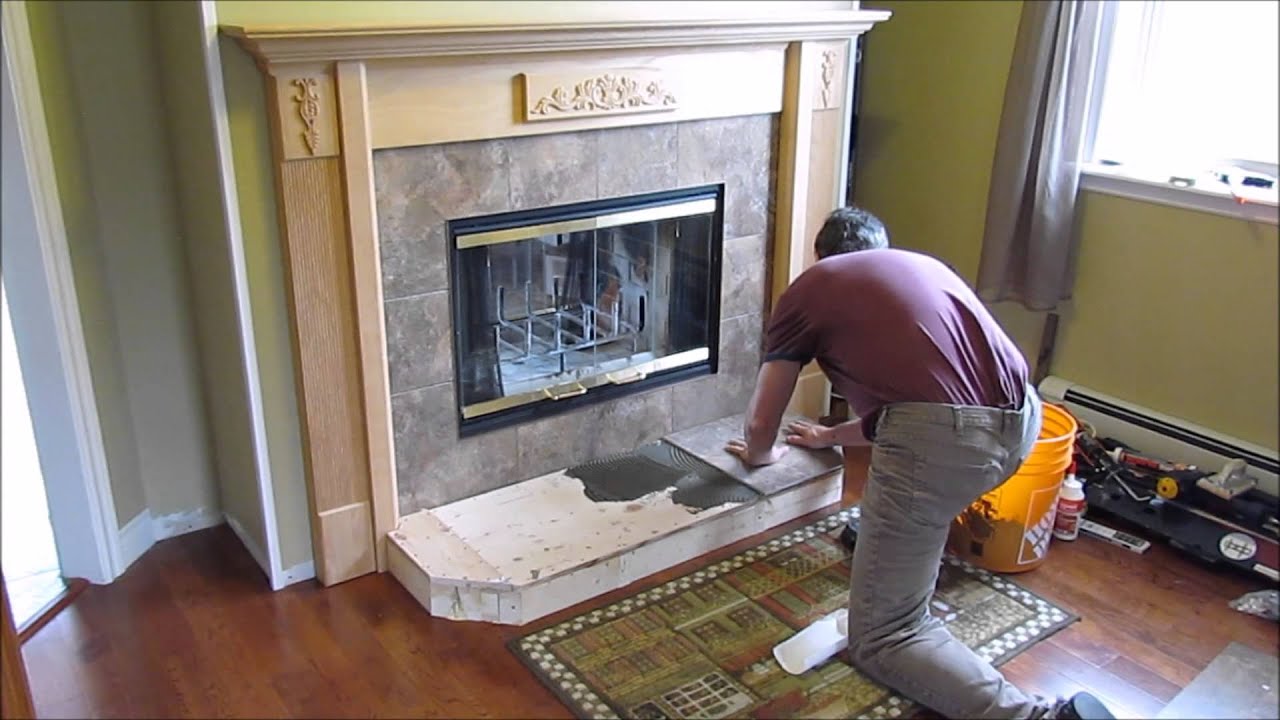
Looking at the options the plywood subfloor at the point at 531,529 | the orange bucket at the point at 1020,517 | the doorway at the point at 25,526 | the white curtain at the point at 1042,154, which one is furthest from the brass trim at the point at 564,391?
the white curtain at the point at 1042,154

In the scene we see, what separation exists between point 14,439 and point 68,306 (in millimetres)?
312

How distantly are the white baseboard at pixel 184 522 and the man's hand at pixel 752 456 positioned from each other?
4.64 ft

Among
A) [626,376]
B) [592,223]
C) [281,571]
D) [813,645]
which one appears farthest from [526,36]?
[813,645]

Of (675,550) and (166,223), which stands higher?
(166,223)

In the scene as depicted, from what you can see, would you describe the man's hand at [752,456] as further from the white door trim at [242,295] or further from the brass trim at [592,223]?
the white door trim at [242,295]

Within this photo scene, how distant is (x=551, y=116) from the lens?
250cm

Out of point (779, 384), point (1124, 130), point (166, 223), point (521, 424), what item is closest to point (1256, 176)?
point (779, 384)

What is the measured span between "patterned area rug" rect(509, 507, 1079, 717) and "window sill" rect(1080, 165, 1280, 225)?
1.00 metres

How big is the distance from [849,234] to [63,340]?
1.76 metres

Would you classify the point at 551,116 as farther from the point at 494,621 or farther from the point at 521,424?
the point at 494,621

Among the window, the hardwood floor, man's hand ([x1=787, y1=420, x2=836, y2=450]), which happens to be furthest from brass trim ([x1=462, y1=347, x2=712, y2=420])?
the window

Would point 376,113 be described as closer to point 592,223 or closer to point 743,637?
point 592,223

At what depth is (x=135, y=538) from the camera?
2.61 m

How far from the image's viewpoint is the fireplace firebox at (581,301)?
261cm
